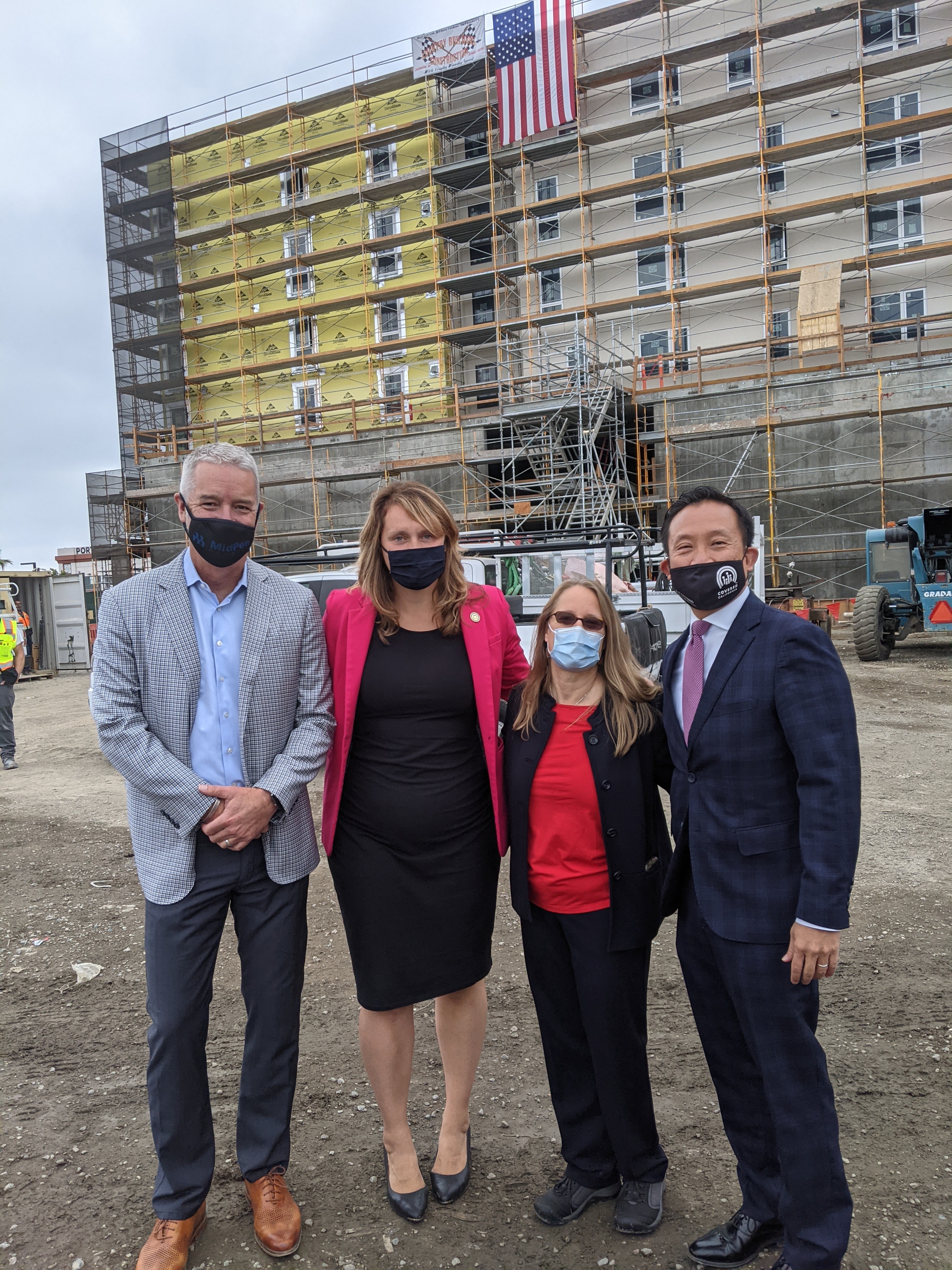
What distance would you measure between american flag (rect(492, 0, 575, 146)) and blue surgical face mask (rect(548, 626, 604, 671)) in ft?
81.3

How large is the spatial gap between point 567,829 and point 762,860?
0.55 meters

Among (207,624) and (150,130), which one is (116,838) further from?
(150,130)

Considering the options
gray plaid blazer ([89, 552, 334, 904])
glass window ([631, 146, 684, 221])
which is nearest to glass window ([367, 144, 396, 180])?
glass window ([631, 146, 684, 221])

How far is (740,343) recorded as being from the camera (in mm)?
22109

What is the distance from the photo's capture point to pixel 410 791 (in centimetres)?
243

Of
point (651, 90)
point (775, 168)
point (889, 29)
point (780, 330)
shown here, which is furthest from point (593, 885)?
point (651, 90)

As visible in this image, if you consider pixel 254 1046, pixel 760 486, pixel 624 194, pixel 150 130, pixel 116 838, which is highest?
pixel 150 130

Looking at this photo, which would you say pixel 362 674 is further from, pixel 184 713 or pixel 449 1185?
pixel 449 1185

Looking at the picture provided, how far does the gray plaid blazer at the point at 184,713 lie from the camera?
2266 mm

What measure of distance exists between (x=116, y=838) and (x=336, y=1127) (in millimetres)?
4236

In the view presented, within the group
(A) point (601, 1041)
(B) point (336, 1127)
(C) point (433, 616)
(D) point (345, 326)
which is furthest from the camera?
(D) point (345, 326)

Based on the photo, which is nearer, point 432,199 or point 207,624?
point 207,624

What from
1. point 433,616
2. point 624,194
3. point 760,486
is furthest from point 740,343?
point 433,616

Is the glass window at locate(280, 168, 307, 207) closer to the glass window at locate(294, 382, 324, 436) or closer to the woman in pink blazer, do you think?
the glass window at locate(294, 382, 324, 436)
